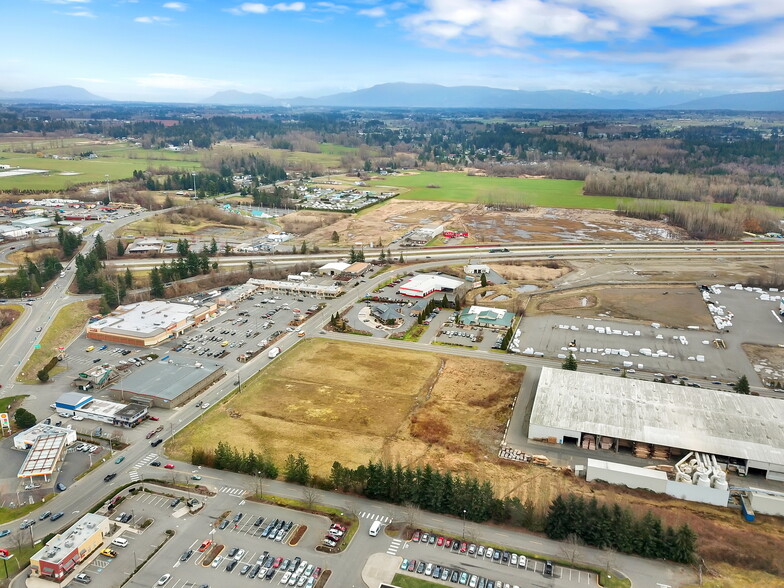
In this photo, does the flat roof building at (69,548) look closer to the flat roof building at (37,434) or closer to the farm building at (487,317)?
the flat roof building at (37,434)

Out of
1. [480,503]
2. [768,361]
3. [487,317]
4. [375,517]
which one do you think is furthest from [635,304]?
[375,517]

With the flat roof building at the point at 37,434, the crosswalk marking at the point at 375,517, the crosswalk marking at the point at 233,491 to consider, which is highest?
the flat roof building at the point at 37,434

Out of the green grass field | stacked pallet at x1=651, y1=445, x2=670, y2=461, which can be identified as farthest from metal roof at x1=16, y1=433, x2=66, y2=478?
the green grass field

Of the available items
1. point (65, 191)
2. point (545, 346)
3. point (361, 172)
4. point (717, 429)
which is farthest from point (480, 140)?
point (717, 429)

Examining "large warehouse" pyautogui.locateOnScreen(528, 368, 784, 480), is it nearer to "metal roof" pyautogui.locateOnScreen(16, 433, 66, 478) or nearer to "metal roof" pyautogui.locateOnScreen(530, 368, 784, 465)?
"metal roof" pyautogui.locateOnScreen(530, 368, 784, 465)

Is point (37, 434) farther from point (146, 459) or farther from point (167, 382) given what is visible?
point (167, 382)

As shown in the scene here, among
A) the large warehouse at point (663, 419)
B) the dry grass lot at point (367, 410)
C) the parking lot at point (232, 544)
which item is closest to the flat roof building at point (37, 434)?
the dry grass lot at point (367, 410)

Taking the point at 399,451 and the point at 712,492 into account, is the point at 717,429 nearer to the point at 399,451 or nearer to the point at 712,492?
the point at 712,492
